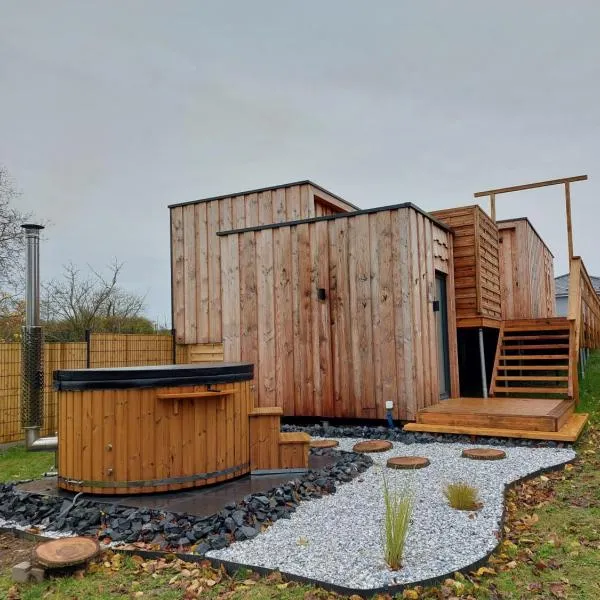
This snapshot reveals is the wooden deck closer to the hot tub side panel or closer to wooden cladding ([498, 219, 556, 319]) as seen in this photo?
the hot tub side panel

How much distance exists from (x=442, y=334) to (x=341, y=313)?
1.76 metres

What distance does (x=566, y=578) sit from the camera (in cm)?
261

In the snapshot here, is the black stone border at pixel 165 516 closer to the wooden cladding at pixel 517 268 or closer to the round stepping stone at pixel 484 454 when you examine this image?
the round stepping stone at pixel 484 454

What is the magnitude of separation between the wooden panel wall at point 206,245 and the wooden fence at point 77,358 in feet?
1.57

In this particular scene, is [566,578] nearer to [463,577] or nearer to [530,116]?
[463,577]

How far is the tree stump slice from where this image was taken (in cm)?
277

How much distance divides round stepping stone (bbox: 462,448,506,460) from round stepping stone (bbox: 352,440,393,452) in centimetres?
81

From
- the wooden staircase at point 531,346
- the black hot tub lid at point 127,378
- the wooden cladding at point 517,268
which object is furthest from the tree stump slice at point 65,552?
the wooden cladding at point 517,268

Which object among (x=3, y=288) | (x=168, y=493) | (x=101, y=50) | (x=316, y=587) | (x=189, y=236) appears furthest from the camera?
(x=3, y=288)

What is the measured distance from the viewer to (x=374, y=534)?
10.1 ft

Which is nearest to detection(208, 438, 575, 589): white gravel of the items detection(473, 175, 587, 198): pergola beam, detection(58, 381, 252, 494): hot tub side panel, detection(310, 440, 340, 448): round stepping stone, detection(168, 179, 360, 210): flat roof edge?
detection(58, 381, 252, 494): hot tub side panel

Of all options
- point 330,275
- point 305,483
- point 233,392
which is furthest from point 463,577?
point 330,275

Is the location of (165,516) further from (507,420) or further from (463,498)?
(507,420)

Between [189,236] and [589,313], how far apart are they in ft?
27.8
